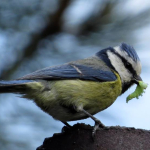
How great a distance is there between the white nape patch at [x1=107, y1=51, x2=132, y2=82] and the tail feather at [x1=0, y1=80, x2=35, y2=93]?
1.28ft

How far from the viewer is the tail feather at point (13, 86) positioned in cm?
108

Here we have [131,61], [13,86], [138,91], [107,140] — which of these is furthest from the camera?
[131,61]

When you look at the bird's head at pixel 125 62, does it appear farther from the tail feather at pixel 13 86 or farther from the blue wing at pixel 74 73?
the tail feather at pixel 13 86

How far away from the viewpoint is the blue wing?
3.94 ft

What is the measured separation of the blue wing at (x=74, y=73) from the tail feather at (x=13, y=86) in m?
0.02

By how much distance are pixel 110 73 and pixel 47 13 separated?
38 cm

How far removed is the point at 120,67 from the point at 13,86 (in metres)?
0.48

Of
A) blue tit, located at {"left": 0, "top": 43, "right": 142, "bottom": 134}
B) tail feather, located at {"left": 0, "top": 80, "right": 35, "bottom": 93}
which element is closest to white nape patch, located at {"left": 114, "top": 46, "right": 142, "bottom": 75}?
blue tit, located at {"left": 0, "top": 43, "right": 142, "bottom": 134}

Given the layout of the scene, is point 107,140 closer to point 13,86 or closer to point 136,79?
point 13,86

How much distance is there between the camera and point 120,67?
4.70ft

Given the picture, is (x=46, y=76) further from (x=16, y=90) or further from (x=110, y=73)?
(x=110, y=73)

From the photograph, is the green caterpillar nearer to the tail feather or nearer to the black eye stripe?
the black eye stripe

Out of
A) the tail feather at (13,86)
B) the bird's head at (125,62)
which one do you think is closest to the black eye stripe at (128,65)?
the bird's head at (125,62)

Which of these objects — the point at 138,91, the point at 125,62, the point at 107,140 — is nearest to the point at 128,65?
the point at 125,62
